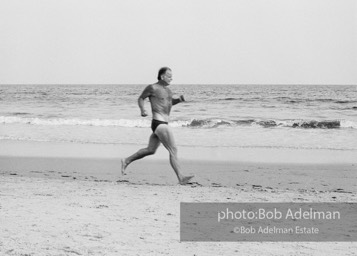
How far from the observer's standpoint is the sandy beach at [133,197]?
4848 mm

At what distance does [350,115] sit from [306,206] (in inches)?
1010

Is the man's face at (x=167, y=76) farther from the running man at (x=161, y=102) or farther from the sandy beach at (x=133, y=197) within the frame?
the sandy beach at (x=133, y=197)

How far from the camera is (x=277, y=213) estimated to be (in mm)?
6574

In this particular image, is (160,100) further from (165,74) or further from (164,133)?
(164,133)

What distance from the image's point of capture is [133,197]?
7.34m

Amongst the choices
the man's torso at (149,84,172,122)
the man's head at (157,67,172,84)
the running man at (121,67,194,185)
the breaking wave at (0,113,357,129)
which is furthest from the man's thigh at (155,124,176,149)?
the breaking wave at (0,113,357,129)

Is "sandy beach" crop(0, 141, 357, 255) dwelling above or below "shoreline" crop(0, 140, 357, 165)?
above

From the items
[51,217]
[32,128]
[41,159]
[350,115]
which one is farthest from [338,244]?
[350,115]

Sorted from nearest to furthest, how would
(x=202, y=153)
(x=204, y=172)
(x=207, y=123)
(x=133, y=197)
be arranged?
(x=133, y=197) → (x=204, y=172) → (x=202, y=153) → (x=207, y=123)

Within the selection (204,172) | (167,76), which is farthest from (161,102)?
(204,172)

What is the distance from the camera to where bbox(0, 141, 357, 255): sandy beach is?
485 centimetres

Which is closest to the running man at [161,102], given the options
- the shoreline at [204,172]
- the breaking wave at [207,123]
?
the shoreline at [204,172]

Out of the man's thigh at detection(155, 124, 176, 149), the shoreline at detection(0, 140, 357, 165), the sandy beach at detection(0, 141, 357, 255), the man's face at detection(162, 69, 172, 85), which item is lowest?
the shoreline at detection(0, 140, 357, 165)

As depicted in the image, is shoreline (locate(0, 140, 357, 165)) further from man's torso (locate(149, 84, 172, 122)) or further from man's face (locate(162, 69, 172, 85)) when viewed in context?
man's face (locate(162, 69, 172, 85))
